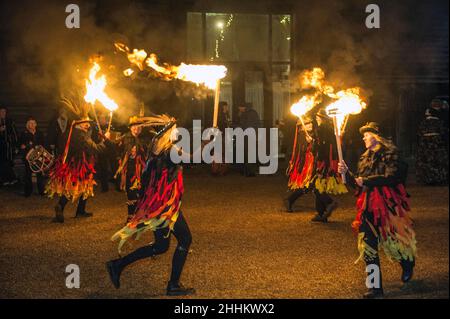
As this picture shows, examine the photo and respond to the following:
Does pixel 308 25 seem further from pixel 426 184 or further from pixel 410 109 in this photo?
pixel 426 184

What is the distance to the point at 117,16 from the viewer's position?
17.5 m

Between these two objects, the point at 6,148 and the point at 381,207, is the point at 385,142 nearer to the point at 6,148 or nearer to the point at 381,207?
the point at 381,207

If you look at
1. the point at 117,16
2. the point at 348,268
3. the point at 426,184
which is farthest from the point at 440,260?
the point at 117,16

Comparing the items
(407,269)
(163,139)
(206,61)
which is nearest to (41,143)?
(206,61)

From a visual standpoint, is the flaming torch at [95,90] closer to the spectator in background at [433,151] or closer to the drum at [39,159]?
the drum at [39,159]

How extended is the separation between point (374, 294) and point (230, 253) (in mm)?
2309

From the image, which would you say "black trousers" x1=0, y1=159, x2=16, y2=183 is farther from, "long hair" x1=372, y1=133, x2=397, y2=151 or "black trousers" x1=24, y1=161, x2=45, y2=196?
"long hair" x1=372, y1=133, x2=397, y2=151

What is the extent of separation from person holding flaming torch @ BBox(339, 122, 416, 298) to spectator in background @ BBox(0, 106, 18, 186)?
9430 millimetres

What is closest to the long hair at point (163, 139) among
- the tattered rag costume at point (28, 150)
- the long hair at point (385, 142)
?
the long hair at point (385, 142)

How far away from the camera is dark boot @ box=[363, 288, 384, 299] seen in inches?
260

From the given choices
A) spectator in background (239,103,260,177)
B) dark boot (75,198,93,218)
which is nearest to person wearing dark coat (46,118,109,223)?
dark boot (75,198,93,218)

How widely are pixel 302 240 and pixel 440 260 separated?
71.9 inches

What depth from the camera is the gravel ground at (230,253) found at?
22.8ft

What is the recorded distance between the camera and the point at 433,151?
14977 millimetres
